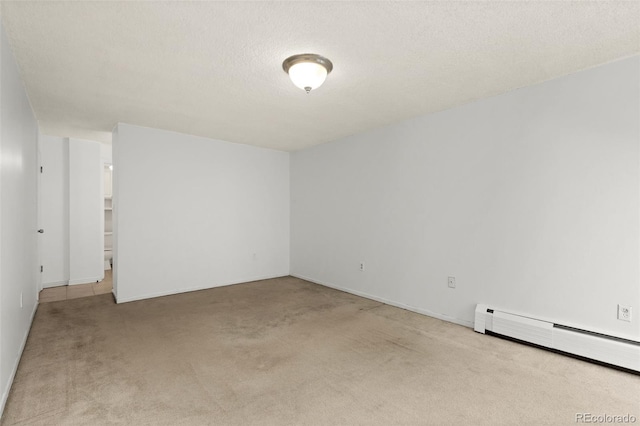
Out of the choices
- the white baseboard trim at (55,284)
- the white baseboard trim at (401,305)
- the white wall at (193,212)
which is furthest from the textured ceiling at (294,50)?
the white baseboard trim at (55,284)

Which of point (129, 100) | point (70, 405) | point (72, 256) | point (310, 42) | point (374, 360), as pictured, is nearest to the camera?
point (70, 405)

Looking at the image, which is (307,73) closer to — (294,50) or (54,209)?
(294,50)

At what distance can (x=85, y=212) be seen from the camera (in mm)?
5242

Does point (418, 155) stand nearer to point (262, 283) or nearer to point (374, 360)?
point (374, 360)

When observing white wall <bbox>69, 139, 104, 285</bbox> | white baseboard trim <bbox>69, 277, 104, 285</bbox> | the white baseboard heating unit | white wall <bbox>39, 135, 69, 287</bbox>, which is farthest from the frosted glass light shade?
white baseboard trim <bbox>69, 277, 104, 285</bbox>

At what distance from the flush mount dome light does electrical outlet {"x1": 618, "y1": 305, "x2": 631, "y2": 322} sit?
9.46 feet

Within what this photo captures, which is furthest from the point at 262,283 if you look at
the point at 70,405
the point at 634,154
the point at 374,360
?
the point at 634,154

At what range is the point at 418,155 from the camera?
380 centimetres

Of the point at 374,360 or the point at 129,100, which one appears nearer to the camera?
the point at 374,360

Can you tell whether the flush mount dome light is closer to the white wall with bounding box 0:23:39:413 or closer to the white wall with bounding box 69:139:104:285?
the white wall with bounding box 0:23:39:413

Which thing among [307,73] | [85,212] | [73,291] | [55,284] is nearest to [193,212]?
[85,212]

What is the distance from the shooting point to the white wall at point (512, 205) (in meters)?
2.44

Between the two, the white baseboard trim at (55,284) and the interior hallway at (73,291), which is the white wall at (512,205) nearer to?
the interior hallway at (73,291)

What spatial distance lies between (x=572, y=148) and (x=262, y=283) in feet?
14.5
